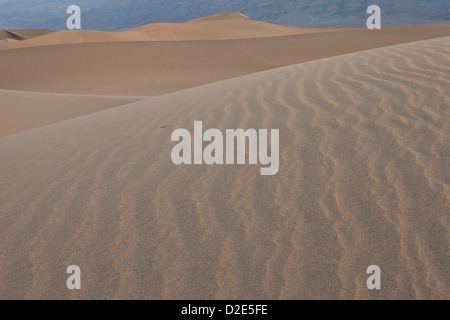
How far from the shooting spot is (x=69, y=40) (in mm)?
37219

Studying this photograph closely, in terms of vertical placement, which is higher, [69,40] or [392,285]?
[69,40]

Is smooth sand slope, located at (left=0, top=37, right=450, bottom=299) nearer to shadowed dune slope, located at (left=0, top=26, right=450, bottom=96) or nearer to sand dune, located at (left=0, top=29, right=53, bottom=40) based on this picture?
shadowed dune slope, located at (left=0, top=26, right=450, bottom=96)

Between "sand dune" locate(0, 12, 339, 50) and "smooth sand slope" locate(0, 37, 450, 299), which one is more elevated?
"sand dune" locate(0, 12, 339, 50)

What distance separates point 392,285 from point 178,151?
233 centimetres

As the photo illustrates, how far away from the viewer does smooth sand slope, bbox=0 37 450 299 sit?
232 centimetres

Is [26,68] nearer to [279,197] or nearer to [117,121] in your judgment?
[117,121]

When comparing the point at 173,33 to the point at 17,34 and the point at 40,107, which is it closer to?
the point at 40,107

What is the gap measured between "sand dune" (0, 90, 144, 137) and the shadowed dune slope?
4.90 metres

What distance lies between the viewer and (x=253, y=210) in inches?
115

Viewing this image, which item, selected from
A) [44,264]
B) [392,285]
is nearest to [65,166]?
[44,264]

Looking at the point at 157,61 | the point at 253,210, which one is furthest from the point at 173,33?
the point at 253,210

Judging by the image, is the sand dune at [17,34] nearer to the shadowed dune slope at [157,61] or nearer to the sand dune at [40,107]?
the shadowed dune slope at [157,61]

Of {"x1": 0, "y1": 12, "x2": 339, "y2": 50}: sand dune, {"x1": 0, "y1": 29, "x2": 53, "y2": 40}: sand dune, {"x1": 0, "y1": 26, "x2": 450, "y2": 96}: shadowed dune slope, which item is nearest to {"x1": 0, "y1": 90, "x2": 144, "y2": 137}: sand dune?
{"x1": 0, "y1": 26, "x2": 450, "y2": 96}: shadowed dune slope
